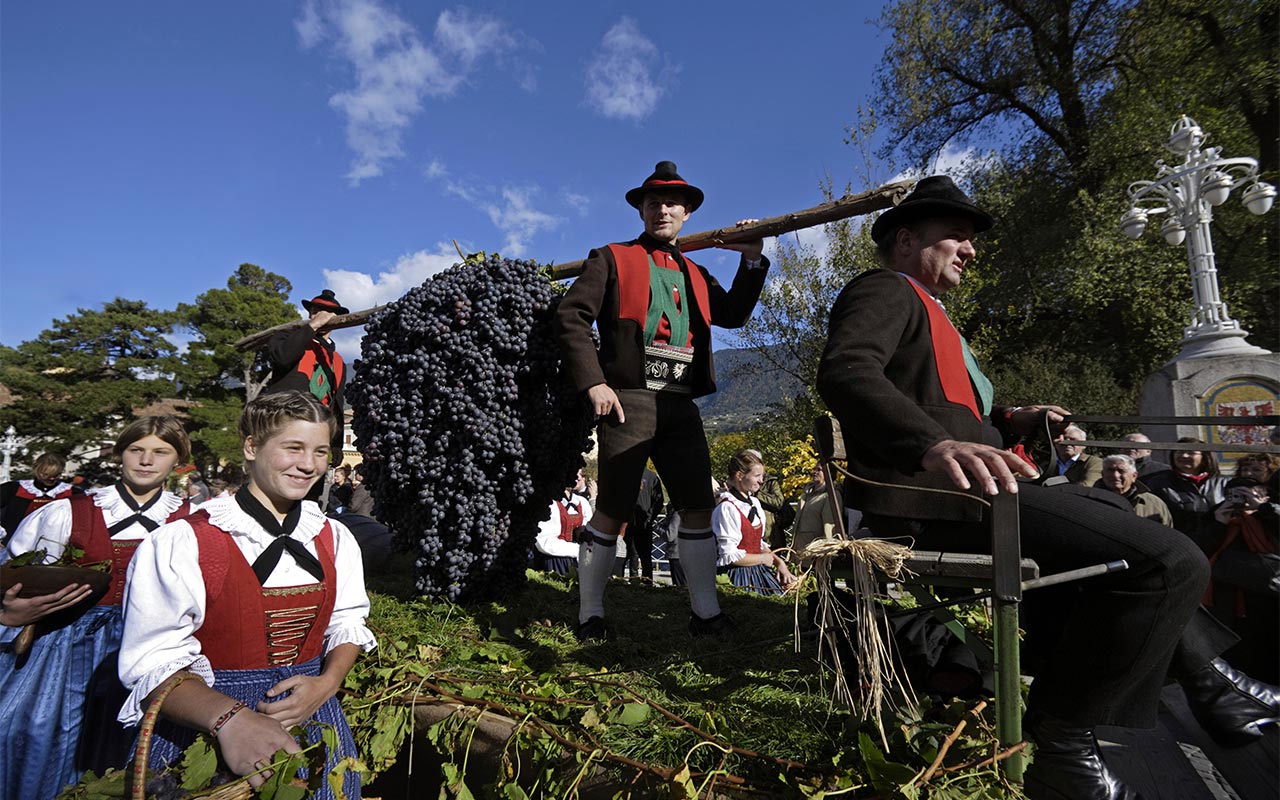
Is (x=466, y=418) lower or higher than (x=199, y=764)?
higher

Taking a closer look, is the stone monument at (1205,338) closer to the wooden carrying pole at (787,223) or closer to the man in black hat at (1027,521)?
the wooden carrying pole at (787,223)

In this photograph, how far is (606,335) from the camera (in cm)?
302

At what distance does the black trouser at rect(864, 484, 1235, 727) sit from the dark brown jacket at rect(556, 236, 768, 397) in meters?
1.52

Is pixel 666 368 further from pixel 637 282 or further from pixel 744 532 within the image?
pixel 744 532

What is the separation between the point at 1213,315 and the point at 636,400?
502 inches

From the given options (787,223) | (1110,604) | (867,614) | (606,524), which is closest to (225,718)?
(867,614)

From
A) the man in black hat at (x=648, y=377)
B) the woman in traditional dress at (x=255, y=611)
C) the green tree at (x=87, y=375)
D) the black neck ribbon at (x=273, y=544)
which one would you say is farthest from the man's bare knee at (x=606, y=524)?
the green tree at (x=87, y=375)

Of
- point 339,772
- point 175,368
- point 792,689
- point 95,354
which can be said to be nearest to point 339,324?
point 339,772

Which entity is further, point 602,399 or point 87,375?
point 87,375

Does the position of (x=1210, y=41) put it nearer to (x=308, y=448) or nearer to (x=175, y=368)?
(x=308, y=448)

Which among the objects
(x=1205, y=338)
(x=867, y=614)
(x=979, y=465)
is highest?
(x=1205, y=338)

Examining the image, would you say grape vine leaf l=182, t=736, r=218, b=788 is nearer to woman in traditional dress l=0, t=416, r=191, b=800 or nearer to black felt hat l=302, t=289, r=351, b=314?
woman in traditional dress l=0, t=416, r=191, b=800

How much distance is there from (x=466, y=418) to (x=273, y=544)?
3.75ft

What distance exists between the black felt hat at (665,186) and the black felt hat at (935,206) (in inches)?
43.0
